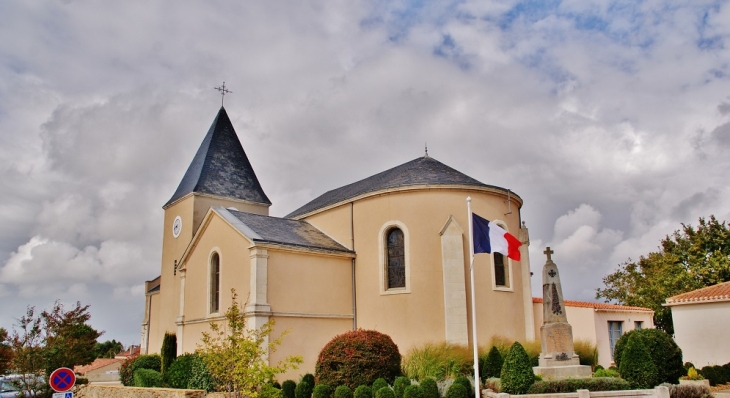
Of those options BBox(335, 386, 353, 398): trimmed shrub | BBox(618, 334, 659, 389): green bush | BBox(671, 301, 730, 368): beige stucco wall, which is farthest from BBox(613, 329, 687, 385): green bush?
BBox(671, 301, 730, 368): beige stucco wall

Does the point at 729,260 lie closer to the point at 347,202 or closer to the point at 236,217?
the point at 347,202

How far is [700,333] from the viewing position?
1048 inches

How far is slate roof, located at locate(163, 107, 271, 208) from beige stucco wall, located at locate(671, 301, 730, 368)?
22.0 metres

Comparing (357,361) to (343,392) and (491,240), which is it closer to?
(343,392)

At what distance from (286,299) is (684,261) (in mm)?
28865

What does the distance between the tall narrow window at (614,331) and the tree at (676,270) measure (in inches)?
385

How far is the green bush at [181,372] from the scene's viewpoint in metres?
22.2

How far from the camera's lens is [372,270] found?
24.9 metres

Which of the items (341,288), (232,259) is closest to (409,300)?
(341,288)

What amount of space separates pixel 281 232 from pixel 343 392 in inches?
356

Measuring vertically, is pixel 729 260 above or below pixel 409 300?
above

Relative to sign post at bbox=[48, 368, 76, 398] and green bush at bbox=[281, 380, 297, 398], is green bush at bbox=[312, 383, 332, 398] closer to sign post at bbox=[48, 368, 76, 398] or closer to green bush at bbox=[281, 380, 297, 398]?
green bush at bbox=[281, 380, 297, 398]

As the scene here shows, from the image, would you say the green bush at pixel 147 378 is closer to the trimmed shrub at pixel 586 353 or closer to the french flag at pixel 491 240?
the french flag at pixel 491 240

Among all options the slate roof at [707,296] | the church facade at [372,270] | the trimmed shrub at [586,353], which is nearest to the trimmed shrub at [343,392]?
the church facade at [372,270]
